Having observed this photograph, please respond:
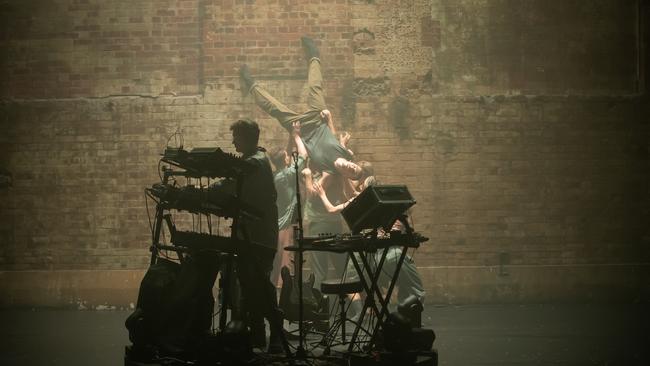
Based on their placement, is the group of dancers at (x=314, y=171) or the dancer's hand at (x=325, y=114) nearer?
the group of dancers at (x=314, y=171)

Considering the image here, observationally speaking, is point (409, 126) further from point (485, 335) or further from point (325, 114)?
point (485, 335)

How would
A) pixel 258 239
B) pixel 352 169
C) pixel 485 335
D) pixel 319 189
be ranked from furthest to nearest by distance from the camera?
pixel 319 189, pixel 352 169, pixel 485 335, pixel 258 239

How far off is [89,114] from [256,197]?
18.6 feet

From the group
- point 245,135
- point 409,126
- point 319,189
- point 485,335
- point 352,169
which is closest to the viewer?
point 245,135

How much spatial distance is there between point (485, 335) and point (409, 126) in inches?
142

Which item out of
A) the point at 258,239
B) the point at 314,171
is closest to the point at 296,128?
the point at 314,171

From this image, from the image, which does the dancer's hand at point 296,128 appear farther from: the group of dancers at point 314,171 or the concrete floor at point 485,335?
the concrete floor at point 485,335

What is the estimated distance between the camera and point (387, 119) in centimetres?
1102

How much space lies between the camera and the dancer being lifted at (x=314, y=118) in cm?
1082

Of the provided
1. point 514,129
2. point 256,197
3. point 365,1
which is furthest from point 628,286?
point 256,197

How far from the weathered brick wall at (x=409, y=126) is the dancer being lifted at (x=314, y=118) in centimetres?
15

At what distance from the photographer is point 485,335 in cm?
839

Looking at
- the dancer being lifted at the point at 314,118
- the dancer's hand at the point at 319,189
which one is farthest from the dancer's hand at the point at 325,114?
the dancer's hand at the point at 319,189

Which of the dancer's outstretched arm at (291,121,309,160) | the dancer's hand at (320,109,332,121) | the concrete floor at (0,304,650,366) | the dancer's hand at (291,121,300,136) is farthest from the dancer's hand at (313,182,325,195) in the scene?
the concrete floor at (0,304,650,366)
